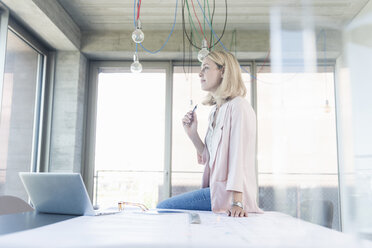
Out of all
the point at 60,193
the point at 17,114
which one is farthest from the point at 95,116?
the point at 60,193

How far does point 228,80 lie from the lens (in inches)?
60.0

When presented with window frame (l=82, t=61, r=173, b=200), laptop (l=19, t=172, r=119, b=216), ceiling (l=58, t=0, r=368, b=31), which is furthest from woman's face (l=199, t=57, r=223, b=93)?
window frame (l=82, t=61, r=173, b=200)

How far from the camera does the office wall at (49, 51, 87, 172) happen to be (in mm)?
3906

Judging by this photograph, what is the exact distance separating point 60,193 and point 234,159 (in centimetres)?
63

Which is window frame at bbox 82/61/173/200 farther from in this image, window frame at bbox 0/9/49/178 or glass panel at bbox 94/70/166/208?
window frame at bbox 0/9/49/178

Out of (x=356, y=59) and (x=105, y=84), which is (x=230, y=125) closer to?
(x=356, y=59)

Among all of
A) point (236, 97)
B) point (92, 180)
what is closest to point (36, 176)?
point (236, 97)

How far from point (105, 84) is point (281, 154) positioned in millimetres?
3832

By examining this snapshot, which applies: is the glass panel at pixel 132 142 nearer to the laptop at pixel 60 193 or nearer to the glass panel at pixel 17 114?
the glass panel at pixel 17 114

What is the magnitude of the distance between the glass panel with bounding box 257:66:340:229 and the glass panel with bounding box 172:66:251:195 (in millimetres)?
3243

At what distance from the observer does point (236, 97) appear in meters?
1.45

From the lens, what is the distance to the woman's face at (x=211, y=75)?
1585mm

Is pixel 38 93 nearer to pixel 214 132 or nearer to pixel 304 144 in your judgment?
pixel 214 132

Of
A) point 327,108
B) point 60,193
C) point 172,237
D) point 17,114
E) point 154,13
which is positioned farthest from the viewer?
point 154,13
